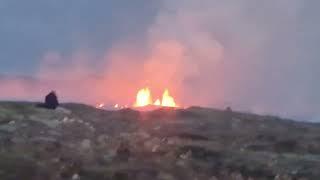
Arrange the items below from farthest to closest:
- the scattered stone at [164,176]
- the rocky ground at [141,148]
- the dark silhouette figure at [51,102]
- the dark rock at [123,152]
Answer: the dark silhouette figure at [51,102], the dark rock at [123,152], the rocky ground at [141,148], the scattered stone at [164,176]

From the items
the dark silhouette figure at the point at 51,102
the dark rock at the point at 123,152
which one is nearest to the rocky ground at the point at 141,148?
the dark rock at the point at 123,152

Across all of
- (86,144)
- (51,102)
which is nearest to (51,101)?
(51,102)

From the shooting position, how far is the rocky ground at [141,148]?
54.2 metres

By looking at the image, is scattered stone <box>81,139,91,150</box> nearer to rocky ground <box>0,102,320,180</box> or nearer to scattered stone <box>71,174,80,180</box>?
rocky ground <box>0,102,320,180</box>

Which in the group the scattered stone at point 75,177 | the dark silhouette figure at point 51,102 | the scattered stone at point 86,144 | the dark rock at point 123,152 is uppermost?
the dark silhouette figure at point 51,102

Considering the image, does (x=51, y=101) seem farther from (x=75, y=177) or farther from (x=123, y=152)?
(x=75, y=177)

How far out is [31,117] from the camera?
8256cm

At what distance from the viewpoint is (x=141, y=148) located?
6588 cm

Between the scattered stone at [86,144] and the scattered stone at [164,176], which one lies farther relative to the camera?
the scattered stone at [86,144]

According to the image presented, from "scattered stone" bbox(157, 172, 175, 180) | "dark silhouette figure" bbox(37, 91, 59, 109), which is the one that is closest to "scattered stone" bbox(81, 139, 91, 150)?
"scattered stone" bbox(157, 172, 175, 180)

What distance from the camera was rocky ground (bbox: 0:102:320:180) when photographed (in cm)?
5416

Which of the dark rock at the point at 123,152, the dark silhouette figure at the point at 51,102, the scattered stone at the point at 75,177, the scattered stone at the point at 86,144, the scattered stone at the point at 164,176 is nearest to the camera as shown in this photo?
the scattered stone at the point at 75,177

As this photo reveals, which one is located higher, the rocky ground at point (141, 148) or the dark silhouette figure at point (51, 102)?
the dark silhouette figure at point (51, 102)

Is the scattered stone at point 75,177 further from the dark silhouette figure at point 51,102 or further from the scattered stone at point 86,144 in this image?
the dark silhouette figure at point 51,102
